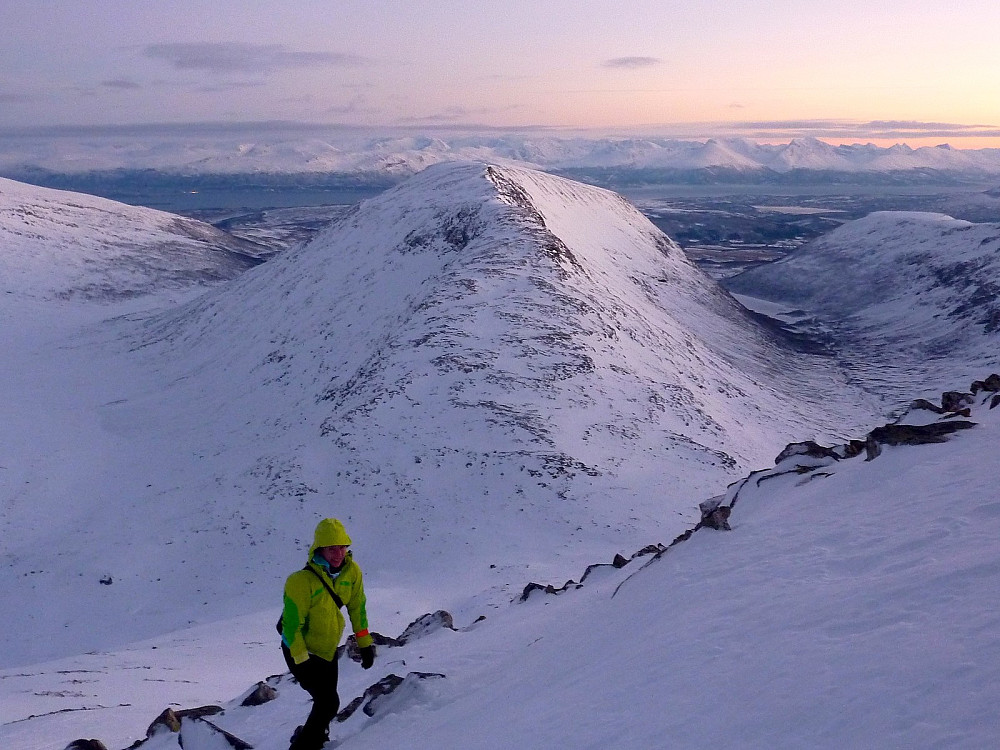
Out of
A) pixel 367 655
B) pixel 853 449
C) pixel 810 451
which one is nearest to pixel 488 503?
pixel 810 451

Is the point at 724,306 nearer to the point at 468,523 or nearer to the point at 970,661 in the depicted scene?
the point at 468,523

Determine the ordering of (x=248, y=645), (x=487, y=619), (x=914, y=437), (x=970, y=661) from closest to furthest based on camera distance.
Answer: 1. (x=970, y=661)
2. (x=914, y=437)
3. (x=487, y=619)
4. (x=248, y=645)

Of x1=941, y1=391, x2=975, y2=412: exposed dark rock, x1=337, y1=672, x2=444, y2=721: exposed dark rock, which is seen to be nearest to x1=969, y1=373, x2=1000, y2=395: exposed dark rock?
x1=941, y1=391, x2=975, y2=412: exposed dark rock

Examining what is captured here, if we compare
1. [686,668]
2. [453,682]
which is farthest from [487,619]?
[686,668]

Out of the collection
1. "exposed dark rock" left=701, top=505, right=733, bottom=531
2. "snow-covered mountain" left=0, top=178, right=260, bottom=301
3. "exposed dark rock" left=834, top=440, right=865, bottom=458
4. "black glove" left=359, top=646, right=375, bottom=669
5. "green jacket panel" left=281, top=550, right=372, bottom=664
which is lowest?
"exposed dark rock" left=701, top=505, right=733, bottom=531

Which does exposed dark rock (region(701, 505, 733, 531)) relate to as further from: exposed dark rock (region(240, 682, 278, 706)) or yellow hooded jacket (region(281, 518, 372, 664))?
exposed dark rock (region(240, 682, 278, 706))

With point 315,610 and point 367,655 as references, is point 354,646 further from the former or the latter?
point 315,610

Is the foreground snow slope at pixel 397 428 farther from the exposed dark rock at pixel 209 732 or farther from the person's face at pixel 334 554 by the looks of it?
the person's face at pixel 334 554
